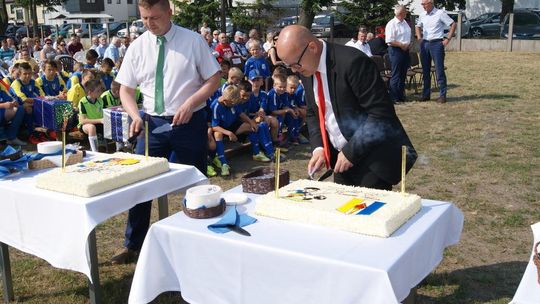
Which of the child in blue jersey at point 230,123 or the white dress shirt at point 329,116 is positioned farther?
the child in blue jersey at point 230,123

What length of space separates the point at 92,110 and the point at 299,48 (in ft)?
16.9

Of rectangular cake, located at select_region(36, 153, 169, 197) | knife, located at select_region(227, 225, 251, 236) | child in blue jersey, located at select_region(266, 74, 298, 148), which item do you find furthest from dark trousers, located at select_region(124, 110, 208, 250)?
child in blue jersey, located at select_region(266, 74, 298, 148)

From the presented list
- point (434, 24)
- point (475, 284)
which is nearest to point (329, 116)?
point (475, 284)

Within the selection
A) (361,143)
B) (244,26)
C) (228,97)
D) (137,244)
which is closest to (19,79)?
(228,97)

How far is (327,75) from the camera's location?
9.05 ft

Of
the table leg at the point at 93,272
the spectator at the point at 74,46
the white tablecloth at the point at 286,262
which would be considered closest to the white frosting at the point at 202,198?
the white tablecloth at the point at 286,262

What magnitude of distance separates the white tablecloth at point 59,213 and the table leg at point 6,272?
0.27 meters

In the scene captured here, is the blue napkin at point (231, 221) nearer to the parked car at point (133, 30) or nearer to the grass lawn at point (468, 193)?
the grass lawn at point (468, 193)

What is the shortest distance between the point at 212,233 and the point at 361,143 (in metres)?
0.95

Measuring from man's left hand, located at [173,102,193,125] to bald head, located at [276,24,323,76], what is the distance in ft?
3.35

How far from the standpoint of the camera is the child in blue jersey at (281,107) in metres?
7.54

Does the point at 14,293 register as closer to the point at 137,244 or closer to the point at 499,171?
the point at 137,244

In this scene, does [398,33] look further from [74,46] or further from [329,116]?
[74,46]

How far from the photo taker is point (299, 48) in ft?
8.60
